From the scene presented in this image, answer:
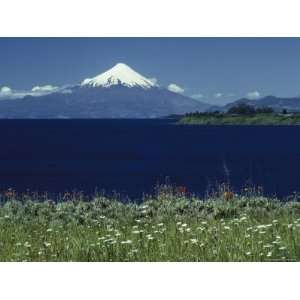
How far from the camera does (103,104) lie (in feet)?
33.1

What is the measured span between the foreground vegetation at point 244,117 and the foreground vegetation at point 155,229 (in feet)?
3.37

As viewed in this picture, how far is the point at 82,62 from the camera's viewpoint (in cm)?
974

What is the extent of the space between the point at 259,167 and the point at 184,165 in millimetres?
1059

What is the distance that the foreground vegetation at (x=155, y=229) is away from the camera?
345 inches

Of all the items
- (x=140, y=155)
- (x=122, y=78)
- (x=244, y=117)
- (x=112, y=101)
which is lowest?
(x=140, y=155)

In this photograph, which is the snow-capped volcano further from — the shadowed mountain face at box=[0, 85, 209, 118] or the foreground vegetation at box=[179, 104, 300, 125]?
the foreground vegetation at box=[179, 104, 300, 125]

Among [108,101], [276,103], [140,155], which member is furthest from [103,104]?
[276,103]

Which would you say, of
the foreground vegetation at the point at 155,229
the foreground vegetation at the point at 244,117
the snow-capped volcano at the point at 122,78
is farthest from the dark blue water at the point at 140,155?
the snow-capped volcano at the point at 122,78

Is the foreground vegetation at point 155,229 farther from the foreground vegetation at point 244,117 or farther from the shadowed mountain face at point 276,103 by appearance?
the shadowed mountain face at point 276,103

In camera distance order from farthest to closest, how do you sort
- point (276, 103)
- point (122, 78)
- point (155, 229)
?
point (276, 103) → point (122, 78) → point (155, 229)

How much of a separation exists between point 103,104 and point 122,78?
65 cm

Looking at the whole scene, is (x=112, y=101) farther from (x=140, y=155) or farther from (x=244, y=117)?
(x=244, y=117)
